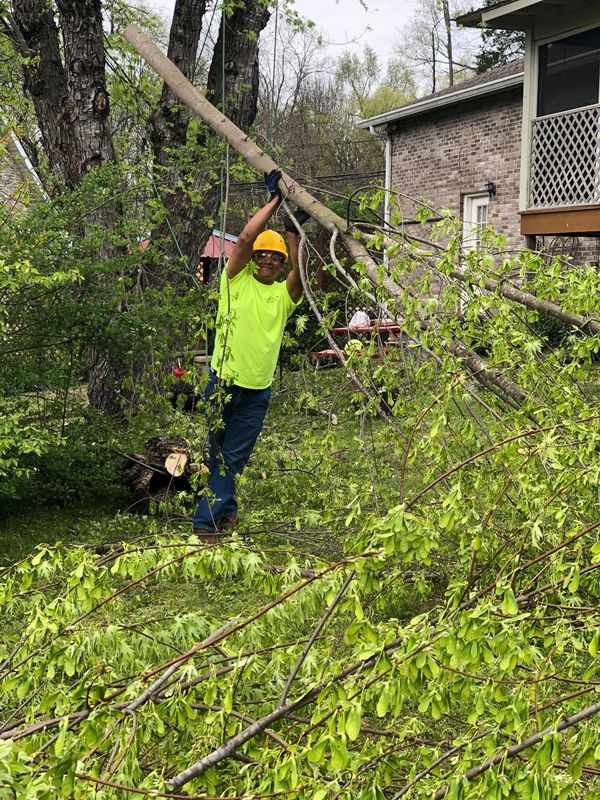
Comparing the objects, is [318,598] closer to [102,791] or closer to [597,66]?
[102,791]

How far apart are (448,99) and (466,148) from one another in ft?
3.62

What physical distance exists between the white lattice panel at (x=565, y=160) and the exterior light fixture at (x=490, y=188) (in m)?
2.87

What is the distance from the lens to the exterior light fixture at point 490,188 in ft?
59.4

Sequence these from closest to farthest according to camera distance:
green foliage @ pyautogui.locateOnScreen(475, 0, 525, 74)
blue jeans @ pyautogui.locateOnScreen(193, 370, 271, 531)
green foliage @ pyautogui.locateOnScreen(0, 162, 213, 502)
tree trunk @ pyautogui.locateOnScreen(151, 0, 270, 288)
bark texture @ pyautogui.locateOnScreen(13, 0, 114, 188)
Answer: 1. blue jeans @ pyautogui.locateOnScreen(193, 370, 271, 531)
2. green foliage @ pyautogui.locateOnScreen(0, 162, 213, 502)
3. bark texture @ pyautogui.locateOnScreen(13, 0, 114, 188)
4. tree trunk @ pyautogui.locateOnScreen(151, 0, 270, 288)
5. green foliage @ pyautogui.locateOnScreen(475, 0, 525, 74)

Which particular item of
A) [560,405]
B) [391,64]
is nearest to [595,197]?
[560,405]

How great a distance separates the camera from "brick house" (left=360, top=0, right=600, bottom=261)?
13945mm

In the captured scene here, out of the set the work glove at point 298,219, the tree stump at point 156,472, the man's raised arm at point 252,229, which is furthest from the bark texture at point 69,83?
the work glove at point 298,219

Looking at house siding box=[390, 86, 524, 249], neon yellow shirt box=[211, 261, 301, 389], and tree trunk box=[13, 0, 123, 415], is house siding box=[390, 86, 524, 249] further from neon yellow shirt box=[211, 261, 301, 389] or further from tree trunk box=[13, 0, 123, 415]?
neon yellow shirt box=[211, 261, 301, 389]

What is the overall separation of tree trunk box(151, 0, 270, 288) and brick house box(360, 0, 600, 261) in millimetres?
4572

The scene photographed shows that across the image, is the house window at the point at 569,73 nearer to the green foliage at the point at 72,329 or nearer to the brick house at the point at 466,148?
the brick house at the point at 466,148

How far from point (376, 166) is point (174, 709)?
113ft

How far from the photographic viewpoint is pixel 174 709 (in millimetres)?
1974

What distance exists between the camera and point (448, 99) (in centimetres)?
1814

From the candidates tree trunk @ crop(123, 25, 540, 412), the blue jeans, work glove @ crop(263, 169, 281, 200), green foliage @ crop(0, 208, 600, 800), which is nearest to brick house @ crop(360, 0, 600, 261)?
the blue jeans
